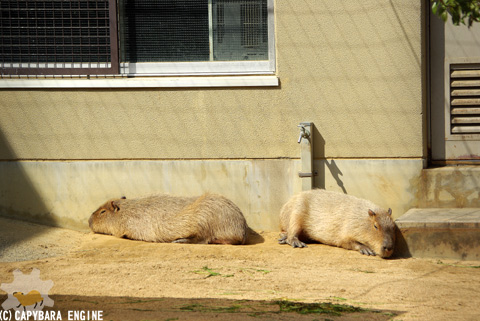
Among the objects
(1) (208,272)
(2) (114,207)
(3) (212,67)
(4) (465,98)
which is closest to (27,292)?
(1) (208,272)

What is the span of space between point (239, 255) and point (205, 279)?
117 centimetres

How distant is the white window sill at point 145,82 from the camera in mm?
7207

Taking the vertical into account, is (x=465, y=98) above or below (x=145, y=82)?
below

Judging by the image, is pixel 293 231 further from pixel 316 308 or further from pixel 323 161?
pixel 316 308

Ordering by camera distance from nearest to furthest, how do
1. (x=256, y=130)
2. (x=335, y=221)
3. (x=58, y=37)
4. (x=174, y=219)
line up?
(x=335, y=221), (x=174, y=219), (x=256, y=130), (x=58, y=37)

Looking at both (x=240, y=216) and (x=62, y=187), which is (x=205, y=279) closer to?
(x=240, y=216)

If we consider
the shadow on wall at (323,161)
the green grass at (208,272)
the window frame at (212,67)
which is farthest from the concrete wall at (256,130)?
the green grass at (208,272)

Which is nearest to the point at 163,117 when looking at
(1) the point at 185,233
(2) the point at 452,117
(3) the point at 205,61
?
(3) the point at 205,61

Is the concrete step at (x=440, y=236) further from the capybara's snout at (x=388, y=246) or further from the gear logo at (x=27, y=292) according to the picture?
the gear logo at (x=27, y=292)

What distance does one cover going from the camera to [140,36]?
7461mm

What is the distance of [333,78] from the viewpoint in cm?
713

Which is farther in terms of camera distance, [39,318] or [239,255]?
[239,255]

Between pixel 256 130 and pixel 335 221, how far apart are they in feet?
4.79

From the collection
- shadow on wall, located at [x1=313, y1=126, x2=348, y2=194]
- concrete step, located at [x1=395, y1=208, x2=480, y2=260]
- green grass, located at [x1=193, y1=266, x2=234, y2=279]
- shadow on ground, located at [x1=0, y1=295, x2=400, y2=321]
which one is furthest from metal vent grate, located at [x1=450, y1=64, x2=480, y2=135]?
shadow on ground, located at [x1=0, y1=295, x2=400, y2=321]
